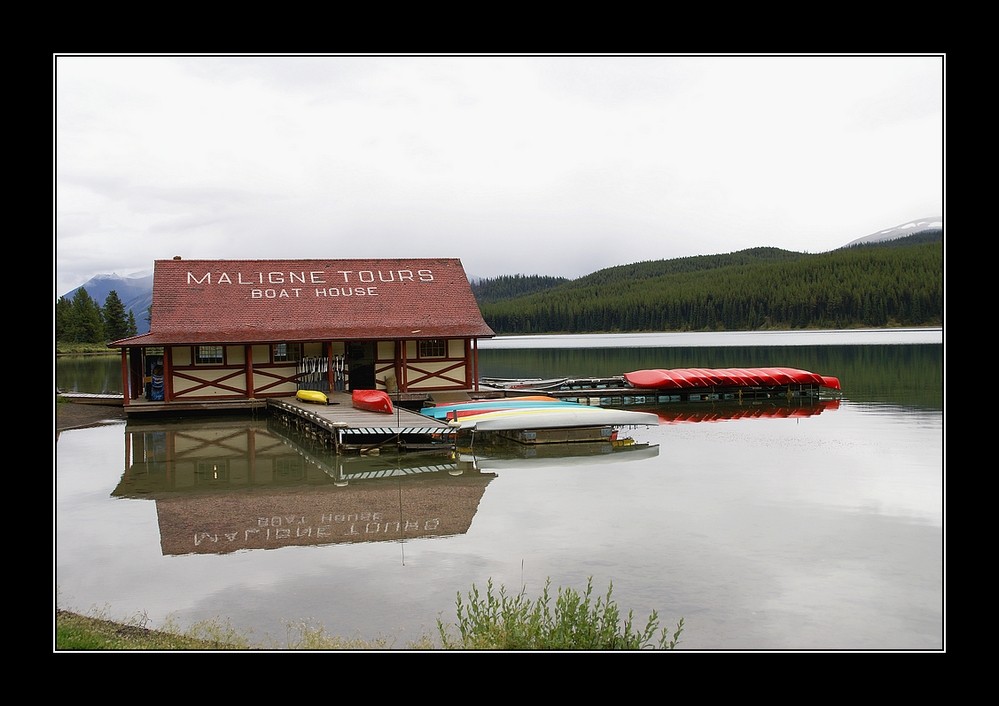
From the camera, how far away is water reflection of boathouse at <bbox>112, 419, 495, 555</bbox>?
11758mm

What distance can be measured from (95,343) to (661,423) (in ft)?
230

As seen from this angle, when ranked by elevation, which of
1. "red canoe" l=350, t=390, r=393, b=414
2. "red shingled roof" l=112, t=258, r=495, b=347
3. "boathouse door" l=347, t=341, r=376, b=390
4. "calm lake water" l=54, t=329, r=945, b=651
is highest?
"red shingled roof" l=112, t=258, r=495, b=347

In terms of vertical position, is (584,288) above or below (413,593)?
above

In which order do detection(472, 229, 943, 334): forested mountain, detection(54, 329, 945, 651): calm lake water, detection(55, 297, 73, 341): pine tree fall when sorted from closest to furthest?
detection(54, 329, 945, 651): calm lake water < detection(55, 297, 73, 341): pine tree < detection(472, 229, 943, 334): forested mountain

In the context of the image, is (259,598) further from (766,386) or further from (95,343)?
(95,343)

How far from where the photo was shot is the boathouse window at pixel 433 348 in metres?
29.1

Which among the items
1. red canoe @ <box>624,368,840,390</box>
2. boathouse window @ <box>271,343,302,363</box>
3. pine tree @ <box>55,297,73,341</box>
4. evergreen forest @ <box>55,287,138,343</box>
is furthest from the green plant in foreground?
pine tree @ <box>55,297,73,341</box>

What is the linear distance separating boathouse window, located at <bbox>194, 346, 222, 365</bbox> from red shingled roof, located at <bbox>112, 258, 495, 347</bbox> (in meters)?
0.70

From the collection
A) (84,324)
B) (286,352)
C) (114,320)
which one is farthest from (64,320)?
(286,352)

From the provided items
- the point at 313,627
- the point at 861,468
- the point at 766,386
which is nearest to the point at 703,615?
the point at 313,627

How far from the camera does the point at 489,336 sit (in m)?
29.2

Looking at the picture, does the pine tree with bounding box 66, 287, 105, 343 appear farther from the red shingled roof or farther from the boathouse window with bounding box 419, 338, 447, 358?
the boathouse window with bounding box 419, 338, 447, 358

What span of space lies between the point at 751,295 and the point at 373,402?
89937 mm

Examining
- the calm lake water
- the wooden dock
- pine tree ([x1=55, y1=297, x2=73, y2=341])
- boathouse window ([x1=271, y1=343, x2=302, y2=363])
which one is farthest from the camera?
pine tree ([x1=55, y1=297, x2=73, y2=341])
